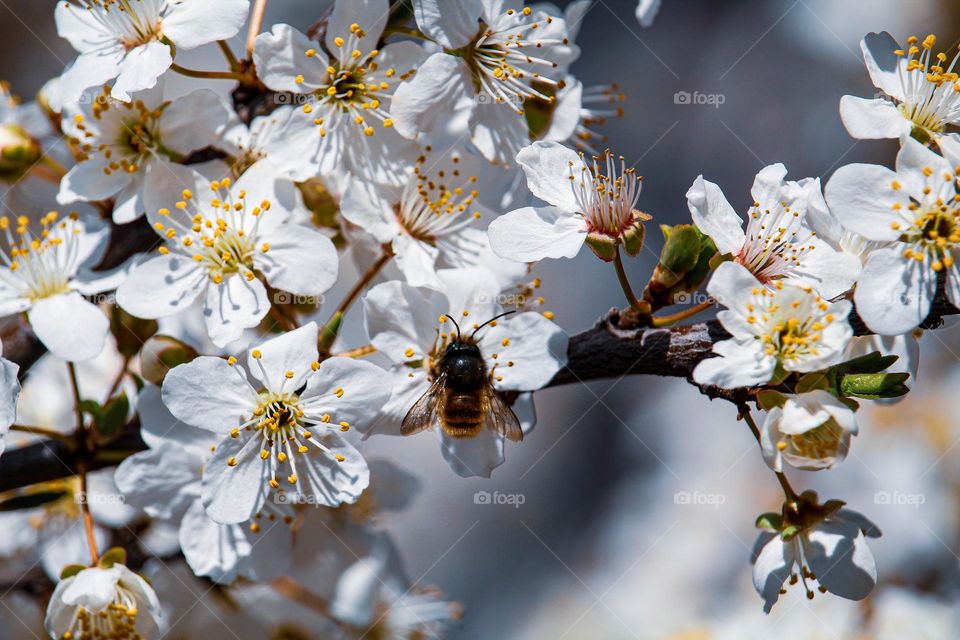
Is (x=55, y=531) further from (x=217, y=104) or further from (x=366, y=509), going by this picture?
(x=217, y=104)

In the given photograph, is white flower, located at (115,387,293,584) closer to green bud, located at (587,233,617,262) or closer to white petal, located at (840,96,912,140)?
green bud, located at (587,233,617,262)

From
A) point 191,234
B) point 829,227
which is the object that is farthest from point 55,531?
point 829,227

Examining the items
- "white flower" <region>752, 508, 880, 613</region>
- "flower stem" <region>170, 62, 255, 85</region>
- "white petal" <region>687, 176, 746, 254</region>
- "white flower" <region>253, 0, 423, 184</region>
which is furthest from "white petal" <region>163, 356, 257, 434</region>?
"white flower" <region>752, 508, 880, 613</region>

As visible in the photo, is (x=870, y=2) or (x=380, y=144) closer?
(x=380, y=144)

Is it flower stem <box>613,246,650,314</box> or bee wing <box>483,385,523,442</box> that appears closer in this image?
flower stem <box>613,246,650,314</box>

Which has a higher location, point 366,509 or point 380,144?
point 380,144

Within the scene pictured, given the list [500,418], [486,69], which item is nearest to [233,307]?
[500,418]

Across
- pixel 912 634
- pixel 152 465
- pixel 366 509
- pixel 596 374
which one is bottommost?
pixel 912 634
